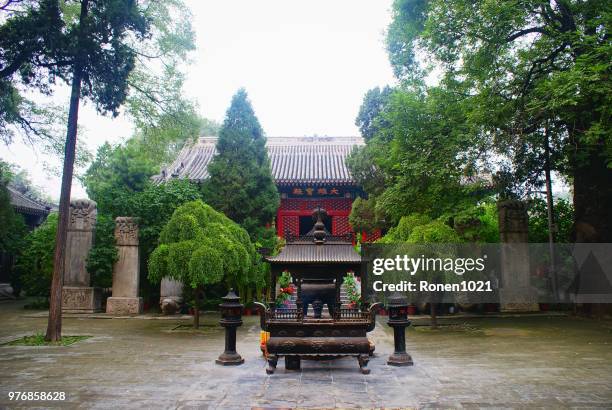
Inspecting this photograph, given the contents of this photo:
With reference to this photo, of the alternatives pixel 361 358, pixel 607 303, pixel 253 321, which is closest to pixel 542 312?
pixel 607 303

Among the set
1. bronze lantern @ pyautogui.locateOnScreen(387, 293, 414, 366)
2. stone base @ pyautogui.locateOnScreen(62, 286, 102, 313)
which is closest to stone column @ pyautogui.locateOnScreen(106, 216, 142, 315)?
stone base @ pyautogui.locateOnScreen(62, 286, 102, 313)

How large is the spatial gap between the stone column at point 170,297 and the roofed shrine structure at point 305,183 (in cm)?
501

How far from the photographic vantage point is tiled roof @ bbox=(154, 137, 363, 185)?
21.1 metres

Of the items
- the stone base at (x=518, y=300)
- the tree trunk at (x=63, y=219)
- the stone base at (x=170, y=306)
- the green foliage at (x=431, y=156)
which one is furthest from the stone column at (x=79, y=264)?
the stone base at (x=518, y=300)

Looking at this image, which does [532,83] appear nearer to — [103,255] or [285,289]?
[285,289]

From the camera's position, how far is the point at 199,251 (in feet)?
35.1

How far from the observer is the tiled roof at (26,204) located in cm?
2303

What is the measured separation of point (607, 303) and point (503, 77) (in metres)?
7.39

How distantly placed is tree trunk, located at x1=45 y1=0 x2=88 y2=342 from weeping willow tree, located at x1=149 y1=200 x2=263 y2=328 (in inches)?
81.7

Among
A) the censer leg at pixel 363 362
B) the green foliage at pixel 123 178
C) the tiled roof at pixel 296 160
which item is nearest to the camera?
the censer leg at pixel 363 362

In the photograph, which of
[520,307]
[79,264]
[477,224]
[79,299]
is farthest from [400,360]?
[79,264]

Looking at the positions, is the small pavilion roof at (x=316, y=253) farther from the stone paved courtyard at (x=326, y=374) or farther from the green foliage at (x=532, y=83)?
the green foliage at (x=532, y=83)

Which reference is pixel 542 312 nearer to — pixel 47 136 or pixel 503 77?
pixel 503 77

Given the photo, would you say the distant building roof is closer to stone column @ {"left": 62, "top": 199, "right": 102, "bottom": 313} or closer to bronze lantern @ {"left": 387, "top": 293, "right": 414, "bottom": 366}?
bronze lantern @ {"left": 387, "top": 293, "right": 414, "bottom": 366}
